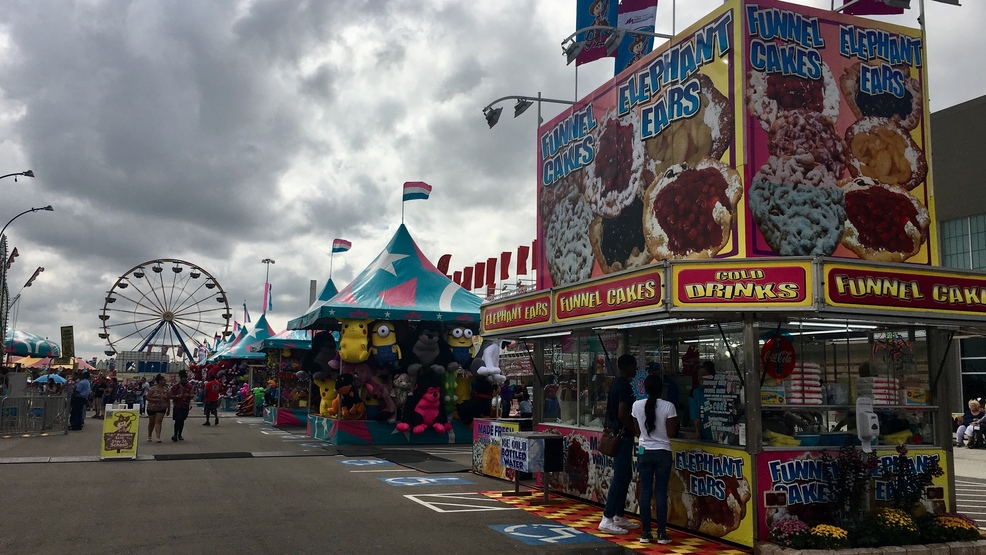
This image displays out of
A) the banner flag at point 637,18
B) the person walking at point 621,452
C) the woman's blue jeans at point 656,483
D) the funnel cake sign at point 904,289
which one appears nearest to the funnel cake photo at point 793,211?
the funnel cake sign at point 904,289

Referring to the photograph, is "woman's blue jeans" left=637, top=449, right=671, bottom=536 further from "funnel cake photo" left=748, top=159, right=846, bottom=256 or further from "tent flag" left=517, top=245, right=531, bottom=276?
"tent flag" left=517, top=245, right=531, bottom=276

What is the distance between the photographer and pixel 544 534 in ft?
27.2

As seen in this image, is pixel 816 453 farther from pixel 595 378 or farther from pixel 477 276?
pixel 477 276

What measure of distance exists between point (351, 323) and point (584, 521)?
35.0ft

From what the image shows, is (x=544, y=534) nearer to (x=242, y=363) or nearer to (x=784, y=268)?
(x=784, y=268)

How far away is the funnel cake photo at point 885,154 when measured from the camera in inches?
344

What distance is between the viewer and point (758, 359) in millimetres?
7949

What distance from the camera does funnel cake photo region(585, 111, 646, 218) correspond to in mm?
10109

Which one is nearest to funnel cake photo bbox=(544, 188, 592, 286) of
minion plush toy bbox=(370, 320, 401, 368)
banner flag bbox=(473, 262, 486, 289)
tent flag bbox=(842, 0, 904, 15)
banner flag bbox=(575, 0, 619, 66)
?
banner flag bbox=(575, 0, 619, 66)

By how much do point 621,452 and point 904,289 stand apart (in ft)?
11.0

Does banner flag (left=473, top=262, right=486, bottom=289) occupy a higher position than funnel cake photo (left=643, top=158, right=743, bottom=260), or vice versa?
banner flag (left=473, top=262, right=486, bottom=289)

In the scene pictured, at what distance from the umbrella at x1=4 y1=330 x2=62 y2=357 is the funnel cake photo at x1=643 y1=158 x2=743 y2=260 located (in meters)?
32.6

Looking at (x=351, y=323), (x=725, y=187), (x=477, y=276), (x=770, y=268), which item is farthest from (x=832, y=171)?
(x=477, y=276)

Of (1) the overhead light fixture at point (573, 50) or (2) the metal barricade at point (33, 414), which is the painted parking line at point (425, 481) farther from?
(2) the metal barricade at point (33, 414)
